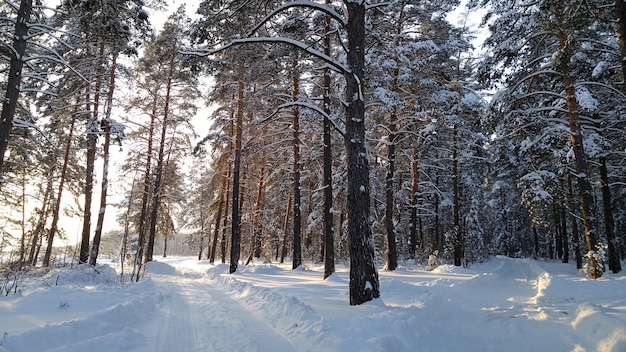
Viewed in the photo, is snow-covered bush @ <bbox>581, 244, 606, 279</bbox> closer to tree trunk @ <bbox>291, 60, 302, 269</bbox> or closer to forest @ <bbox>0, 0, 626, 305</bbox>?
forest @ <bbox>0, 0, 626, 305</bbox>

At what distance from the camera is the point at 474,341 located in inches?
220

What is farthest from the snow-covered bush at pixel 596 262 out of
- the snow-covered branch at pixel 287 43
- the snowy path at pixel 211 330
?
the snowy path at pixel 211 330

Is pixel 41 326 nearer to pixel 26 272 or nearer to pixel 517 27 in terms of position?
pixel 26 272

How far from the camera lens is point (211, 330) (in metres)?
5.68

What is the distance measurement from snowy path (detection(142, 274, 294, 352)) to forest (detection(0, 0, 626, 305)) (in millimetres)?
2172

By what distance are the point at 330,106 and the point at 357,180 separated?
9241 mm

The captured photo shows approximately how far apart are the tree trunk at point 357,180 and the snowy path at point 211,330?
2062mm

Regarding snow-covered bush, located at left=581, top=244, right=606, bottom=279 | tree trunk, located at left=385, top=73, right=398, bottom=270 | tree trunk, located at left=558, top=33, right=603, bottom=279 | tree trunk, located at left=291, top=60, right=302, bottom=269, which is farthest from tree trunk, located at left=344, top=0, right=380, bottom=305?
tree trunk, located at left=291, top=60, right=302, bottom=269

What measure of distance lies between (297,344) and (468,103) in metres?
15.7

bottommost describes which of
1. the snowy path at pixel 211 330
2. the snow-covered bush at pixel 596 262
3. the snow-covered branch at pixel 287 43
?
the snowy path at pixel 211 330

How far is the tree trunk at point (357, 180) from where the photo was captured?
6715mm

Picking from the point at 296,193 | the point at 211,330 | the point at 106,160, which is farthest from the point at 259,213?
the point at 211,330

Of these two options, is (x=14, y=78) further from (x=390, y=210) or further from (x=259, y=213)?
(x=259, y=213)

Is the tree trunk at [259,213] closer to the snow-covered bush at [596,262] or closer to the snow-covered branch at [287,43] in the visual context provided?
the snow-covered branch at [287,43]
